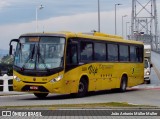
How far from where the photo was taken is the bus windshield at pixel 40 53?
75.2 ft

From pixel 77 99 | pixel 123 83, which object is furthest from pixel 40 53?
pixel 123 83

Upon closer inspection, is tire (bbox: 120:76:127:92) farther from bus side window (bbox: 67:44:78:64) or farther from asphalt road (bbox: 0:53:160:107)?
bus side window (bbox: 67:44:78:64)

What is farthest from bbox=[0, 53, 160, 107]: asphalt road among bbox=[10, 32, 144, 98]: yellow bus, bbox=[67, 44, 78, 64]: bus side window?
bbox=[67, 44, 78, 64]: bus side window

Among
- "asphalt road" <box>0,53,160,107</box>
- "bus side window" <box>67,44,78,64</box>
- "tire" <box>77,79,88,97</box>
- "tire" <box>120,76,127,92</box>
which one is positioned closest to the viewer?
"asphalt road" <box>0,53,160,107</box>

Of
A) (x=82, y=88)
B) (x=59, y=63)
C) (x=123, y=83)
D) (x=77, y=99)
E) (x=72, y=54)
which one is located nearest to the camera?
(x=59, y=63)

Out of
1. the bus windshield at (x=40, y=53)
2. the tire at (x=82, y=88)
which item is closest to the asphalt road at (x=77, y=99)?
the tire at (x=82, y=88)

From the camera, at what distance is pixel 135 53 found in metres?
32.7

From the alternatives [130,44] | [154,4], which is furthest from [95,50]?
[154,4]

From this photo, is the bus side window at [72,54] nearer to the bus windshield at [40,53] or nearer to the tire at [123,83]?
the bus windshield at [40,53]

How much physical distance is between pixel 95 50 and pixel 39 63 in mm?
4300

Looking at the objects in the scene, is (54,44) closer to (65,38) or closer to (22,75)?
(65,38)

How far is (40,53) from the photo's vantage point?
23078mm

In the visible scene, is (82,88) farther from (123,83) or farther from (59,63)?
(123,83)

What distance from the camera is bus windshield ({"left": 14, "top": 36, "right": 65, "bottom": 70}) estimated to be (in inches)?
902
